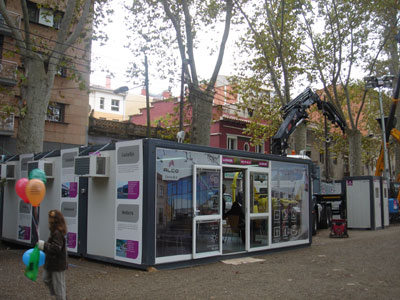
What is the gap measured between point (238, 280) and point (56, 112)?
22.2 metres

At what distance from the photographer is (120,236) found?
9.60 meters

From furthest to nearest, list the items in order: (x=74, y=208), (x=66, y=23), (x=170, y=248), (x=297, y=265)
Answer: (x=66, y=23) → (x=74, y=208) → (x=297, y=265) → (x=170, y=248)

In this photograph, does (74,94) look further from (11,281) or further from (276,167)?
(11,281)

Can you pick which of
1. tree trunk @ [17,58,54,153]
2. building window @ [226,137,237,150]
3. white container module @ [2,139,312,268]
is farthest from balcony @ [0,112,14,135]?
building window @ [226,137,237,150]

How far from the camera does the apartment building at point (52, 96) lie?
25.1 m

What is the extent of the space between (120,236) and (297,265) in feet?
13.8

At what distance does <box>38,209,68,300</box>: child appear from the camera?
575cm

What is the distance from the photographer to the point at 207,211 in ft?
34.2

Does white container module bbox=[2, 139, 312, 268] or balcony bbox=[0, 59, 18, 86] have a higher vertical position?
balcony bbox=[0, 59, 18, 86]

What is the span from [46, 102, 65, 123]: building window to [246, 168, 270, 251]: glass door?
62.1 feet

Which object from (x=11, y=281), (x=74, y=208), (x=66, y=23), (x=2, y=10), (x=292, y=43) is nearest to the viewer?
(x=11, y=281)

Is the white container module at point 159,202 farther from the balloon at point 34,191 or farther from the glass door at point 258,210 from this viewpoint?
the balloon at point 34,191

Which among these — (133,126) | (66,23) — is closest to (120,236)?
(66,23)

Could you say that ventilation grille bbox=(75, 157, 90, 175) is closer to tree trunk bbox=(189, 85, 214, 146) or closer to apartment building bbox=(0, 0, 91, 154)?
tree trunk bbox=(189, 85, 214, 146)
